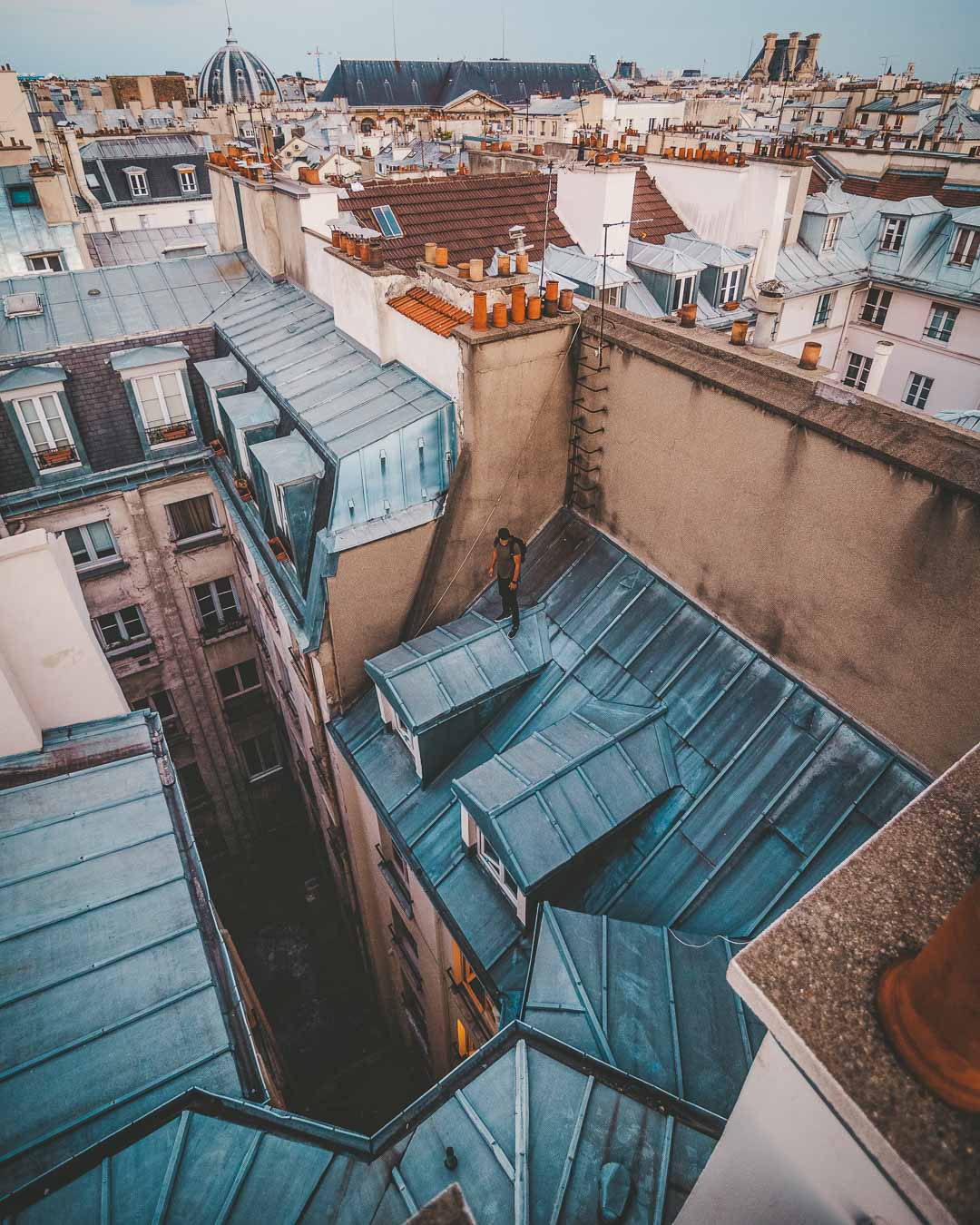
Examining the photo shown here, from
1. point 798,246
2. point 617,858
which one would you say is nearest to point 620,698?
point 617,858

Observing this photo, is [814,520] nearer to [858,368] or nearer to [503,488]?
[503,488]

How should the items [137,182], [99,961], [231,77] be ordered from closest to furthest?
[99,961] → [137,182] → [231,77]

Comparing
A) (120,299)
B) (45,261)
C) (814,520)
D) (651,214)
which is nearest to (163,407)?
(120,299)

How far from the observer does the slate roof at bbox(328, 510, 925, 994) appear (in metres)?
9.02

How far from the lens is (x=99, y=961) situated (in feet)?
27.7

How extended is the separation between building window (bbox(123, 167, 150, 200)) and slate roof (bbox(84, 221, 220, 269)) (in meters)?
14.9

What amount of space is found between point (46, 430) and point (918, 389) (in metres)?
31.7

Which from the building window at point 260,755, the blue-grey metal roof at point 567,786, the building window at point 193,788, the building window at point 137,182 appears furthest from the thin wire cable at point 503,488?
the building window at point 137,182

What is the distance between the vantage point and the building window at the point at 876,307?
1184 inches

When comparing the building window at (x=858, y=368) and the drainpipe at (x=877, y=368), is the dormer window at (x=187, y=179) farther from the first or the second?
the drainpipe at (x=877, y=368)

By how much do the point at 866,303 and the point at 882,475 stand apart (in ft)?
93.9

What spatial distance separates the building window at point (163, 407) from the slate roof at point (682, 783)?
10.3 m

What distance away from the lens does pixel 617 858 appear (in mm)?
9922

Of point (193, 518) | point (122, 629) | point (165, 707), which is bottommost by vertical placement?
point (165, 707)
